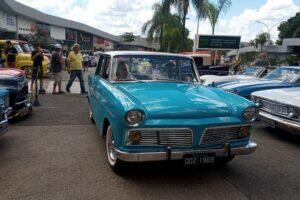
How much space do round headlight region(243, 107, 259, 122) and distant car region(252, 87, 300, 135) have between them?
2.11m

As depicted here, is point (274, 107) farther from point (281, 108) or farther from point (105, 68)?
point (105, 68)

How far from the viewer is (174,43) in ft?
131

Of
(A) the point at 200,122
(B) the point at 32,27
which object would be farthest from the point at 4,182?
(B) the point at 32,27

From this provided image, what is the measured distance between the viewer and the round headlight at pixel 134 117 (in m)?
4.33

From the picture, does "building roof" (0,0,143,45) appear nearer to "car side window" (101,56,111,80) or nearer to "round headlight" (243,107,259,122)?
"car side window" (101,56,111,80)

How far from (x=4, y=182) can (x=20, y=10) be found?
3690 cm

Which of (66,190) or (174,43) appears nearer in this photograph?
(66,190)

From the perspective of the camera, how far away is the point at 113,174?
493 centimetres

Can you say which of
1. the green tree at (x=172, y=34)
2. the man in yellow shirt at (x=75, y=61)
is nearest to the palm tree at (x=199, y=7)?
the green tree at (x=172, y=34)

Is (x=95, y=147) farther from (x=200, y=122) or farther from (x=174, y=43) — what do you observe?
(x=174, y=43)

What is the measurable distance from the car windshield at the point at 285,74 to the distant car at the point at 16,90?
645 cm

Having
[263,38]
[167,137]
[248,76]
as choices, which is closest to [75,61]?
[248,76]

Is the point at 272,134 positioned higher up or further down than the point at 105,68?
further down

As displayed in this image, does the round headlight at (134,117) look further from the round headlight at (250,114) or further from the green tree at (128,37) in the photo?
the green tree at (128,37)
